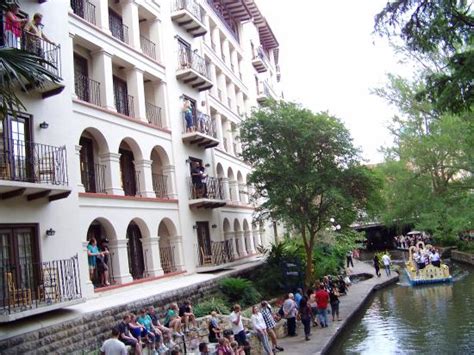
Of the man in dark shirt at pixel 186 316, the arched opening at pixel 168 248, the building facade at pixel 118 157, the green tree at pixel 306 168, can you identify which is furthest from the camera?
Answer: the green tree at pixel 306 168

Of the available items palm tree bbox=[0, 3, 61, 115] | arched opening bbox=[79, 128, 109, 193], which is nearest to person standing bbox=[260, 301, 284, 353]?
arched opening bbox=[79, 128, 109, 193]

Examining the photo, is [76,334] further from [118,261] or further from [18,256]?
[118,261]

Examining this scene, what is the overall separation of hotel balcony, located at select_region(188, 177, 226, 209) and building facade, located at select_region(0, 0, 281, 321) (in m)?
0.08

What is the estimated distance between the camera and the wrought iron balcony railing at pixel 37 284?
1170cm

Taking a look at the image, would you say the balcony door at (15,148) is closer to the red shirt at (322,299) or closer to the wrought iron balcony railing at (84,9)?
the wrought iron balcony railing at (84,9)

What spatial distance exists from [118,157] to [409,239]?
170 ft

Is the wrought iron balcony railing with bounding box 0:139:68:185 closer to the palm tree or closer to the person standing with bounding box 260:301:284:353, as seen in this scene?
the palm tree

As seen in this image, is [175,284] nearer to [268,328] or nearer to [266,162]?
[268,328]

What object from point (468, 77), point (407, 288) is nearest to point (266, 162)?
point (407, 288)

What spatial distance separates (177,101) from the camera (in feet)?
77.2

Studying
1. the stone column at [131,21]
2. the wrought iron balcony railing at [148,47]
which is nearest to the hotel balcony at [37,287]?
the stone column at [131,21]

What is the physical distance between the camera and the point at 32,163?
13227mm

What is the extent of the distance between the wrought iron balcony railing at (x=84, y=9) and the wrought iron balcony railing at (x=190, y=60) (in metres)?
6.13

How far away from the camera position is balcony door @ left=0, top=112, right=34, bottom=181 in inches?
491
